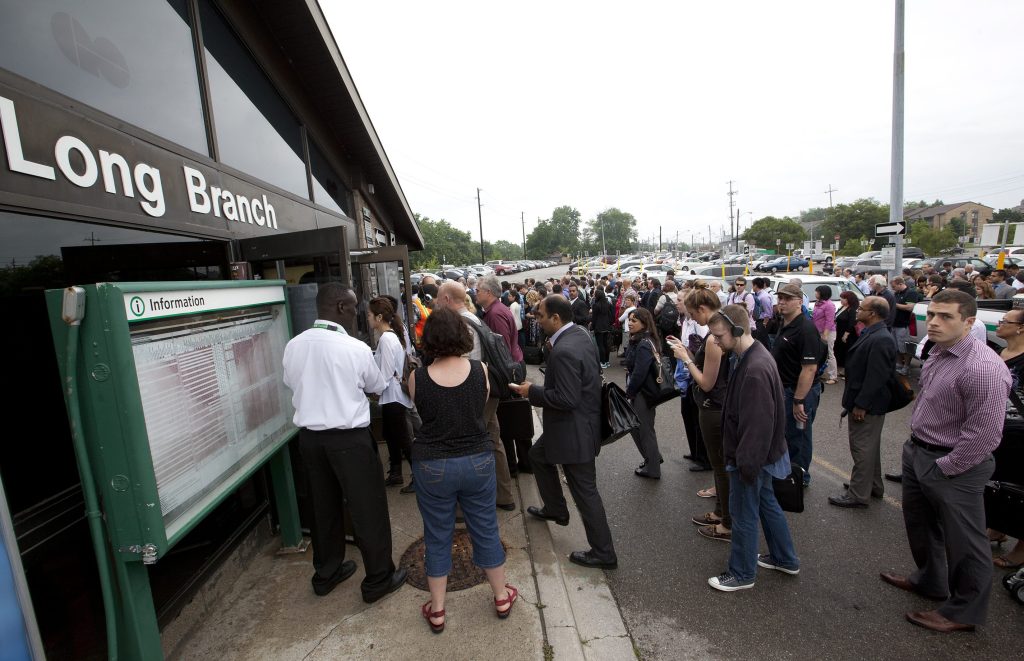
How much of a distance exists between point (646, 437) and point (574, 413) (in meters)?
2.01

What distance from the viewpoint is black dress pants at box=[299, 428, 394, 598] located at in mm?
2961

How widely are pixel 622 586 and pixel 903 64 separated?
1424cm

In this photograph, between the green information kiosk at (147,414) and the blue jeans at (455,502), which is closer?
the green information kiosk at (147,414)

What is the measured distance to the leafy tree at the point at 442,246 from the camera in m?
66.3

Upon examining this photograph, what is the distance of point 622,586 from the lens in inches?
133

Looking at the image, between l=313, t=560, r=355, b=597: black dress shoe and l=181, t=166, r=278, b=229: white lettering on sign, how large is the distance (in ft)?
9.25

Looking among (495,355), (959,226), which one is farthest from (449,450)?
(959,226)

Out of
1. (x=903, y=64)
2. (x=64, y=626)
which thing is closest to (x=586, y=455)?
(x=64, y=626)

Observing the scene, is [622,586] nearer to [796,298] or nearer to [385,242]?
[796,298]

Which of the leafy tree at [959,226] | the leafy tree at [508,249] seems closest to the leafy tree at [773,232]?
the leafy tree at [959,226]

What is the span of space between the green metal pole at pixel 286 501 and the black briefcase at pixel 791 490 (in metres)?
3.44

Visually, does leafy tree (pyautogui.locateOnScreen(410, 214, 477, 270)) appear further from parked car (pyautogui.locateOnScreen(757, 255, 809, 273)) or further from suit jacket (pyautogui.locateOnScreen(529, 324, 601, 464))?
suit jacket (pyautogui.locateOnScreen(529, 324, 601, 464))

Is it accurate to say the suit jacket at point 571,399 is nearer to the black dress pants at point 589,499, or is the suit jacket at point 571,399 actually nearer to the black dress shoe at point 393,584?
the black dress pants at point 589,499

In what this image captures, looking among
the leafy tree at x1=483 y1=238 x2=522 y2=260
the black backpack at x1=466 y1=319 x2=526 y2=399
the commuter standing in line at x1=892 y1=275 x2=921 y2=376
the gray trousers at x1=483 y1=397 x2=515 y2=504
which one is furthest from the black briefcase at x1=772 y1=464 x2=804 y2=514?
the leafy tree at x1=483 y1=238 x2=522 y2=260
